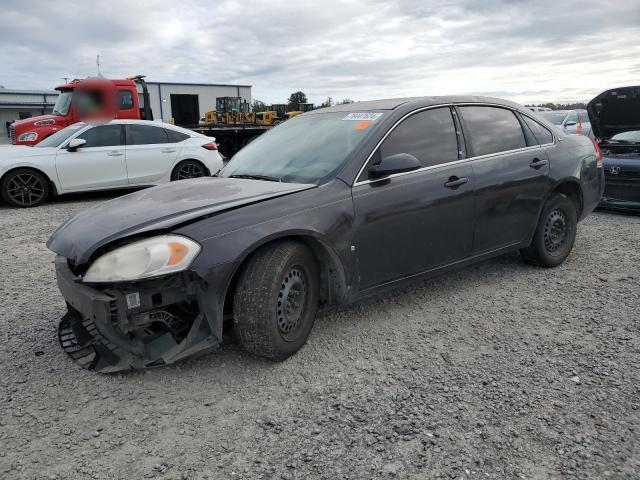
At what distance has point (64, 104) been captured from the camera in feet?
39.2

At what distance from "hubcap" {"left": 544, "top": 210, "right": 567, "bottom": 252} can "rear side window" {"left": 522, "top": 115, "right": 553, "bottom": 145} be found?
0.65 metres

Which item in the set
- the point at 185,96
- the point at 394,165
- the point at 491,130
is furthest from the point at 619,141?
the point at 185,96

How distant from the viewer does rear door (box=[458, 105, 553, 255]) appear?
399 centimetres

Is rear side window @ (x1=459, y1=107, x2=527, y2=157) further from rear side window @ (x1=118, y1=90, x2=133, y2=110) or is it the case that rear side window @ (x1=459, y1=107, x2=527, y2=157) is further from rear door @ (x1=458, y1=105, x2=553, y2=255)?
rear side window @ (x1=118, y1=90, x2=133, y2=110)

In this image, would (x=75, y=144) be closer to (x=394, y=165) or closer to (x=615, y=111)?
(x=394, y=165)

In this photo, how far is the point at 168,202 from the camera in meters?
3.11

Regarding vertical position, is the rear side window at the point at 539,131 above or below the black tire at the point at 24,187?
above

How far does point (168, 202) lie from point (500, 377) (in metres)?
2.19

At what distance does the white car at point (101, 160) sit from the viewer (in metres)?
Answer: 8.47

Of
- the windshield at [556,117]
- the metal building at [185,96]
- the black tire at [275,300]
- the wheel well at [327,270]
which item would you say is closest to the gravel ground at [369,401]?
the black tire at [275,300]

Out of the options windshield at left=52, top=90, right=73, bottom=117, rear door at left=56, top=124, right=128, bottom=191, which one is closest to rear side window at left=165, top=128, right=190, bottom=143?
rear door at left=56, top=124, right=128, bottom=191

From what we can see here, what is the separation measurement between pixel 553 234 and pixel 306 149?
252 centimetres

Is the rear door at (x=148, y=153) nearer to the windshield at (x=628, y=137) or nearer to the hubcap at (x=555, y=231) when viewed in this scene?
the hubcap at (x=555, y=231)

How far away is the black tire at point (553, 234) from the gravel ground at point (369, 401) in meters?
0.66
